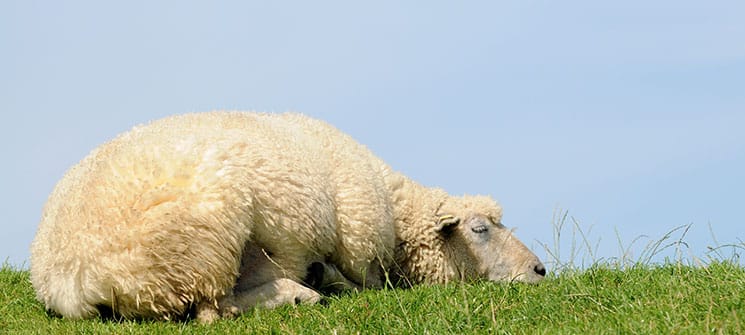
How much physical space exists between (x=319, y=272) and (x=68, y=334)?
2173 mm

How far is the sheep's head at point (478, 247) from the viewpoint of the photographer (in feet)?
31.5

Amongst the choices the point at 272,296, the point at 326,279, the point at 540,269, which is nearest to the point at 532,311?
the point at 272,296

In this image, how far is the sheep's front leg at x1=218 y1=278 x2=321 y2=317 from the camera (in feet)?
25.9

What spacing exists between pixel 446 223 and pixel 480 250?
0.47 m

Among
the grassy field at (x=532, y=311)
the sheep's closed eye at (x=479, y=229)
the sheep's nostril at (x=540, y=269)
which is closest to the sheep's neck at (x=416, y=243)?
the sheep's closed eye at (x=479, y=229)

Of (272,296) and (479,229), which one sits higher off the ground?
(479,229)

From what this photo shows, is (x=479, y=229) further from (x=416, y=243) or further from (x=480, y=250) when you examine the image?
(x=416, y=243)

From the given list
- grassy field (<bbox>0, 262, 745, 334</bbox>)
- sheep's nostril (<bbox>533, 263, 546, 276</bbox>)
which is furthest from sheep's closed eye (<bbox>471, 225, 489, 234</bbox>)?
grassy field (<bbox>0, 262, 745, 334</bbox>)

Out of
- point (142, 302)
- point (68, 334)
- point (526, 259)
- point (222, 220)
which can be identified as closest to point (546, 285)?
point (526, 259)

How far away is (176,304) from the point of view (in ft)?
24.9

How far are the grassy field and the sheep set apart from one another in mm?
254

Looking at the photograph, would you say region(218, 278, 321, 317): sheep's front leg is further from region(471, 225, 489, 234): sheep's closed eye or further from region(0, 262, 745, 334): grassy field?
region(471, 225, 489, 234): sheep's closed eye

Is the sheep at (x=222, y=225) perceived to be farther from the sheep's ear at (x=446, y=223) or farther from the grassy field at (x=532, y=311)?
the grassy field at (x=532, y=311)

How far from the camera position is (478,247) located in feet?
31.9
